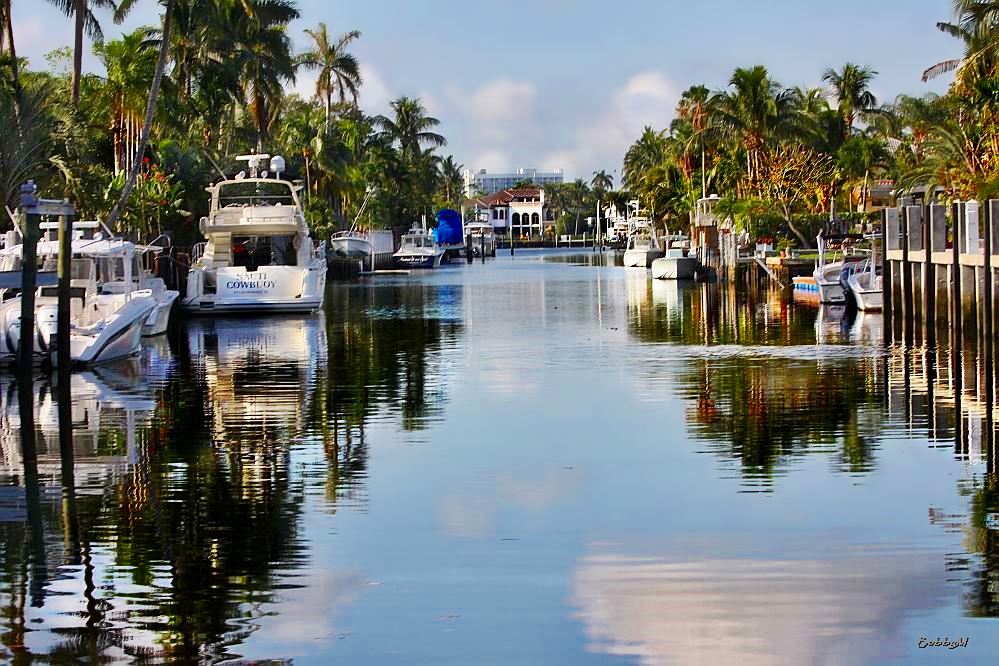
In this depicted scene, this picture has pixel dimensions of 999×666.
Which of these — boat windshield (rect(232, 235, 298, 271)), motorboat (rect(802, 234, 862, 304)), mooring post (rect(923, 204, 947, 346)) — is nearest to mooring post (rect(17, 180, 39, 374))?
mooring post (rect(923, 204, 947, 346))

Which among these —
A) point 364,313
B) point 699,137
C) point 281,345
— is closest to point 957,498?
point 281,345

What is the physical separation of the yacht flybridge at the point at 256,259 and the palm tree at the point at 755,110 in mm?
42331

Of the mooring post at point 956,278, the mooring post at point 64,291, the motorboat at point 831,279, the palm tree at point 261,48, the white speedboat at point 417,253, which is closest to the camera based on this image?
the mooring post at point 64,291

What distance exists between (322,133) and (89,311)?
6292cm

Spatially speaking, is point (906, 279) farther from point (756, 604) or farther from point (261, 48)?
point (261, 48)

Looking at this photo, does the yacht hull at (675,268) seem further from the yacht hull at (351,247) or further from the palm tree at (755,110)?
the yacht hull at (351,247)

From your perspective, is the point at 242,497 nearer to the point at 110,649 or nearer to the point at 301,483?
the point at 301,483

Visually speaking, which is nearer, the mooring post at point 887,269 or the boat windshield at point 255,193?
the mooring post at point 887,269

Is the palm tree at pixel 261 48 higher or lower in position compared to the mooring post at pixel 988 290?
higher

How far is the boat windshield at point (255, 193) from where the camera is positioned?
47875 mm

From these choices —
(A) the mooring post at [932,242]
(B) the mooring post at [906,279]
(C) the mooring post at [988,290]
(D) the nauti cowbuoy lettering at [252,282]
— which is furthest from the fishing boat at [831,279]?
(D) the nauti cowbuoy lettering at [252,282]

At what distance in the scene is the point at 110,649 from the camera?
9375 millimetres

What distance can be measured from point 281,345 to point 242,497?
20.4 metres

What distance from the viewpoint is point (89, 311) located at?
30.4 meters
